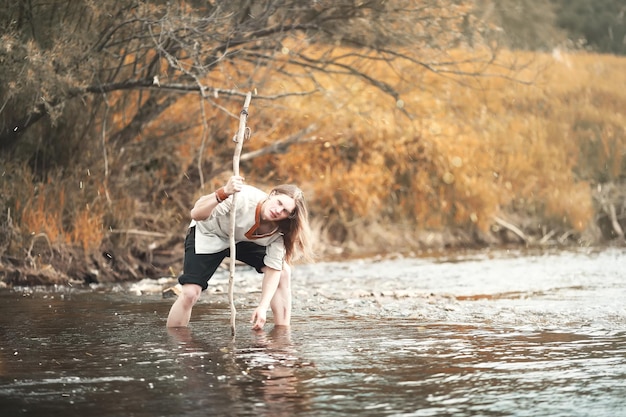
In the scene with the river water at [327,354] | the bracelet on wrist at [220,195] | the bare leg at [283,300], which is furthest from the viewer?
the bare leg at [283,300]

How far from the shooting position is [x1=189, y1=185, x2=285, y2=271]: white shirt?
7695 millimetres

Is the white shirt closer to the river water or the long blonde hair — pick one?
the long blonde hair

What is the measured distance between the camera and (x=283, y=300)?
27.1 feet

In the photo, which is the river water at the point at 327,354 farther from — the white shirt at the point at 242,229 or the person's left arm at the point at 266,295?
the white shirt at the point at 242,229

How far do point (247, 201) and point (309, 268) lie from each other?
7.08 metres

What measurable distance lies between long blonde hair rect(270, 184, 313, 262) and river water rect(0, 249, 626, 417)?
2.01ft

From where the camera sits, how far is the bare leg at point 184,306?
797 centimetres

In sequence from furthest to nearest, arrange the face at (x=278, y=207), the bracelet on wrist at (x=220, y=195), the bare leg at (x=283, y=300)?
the bare leg at (x=283, y=300) < the face at (x=278, y=207) < the bracelet on wrist at (x=220, y=195)

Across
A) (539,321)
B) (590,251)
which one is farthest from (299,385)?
(590,251)

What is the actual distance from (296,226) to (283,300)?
813 millimetres

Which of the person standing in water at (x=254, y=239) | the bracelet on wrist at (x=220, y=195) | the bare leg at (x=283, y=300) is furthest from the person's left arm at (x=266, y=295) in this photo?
the bracelet on wrist at (x=220, y=195)

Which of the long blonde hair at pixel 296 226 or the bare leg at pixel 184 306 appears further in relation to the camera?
the bare leg at pixel 184 306

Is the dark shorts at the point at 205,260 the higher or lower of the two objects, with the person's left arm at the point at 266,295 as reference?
higher

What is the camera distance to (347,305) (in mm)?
9883
